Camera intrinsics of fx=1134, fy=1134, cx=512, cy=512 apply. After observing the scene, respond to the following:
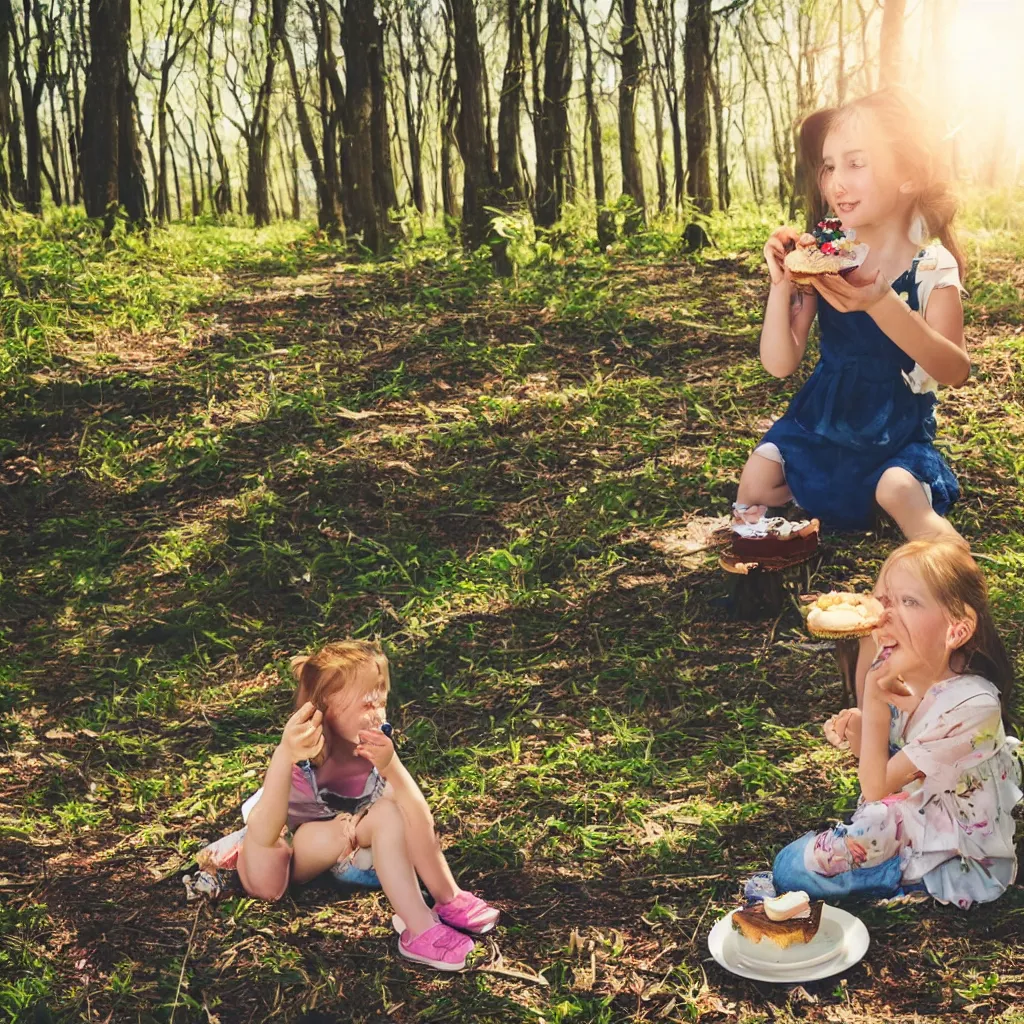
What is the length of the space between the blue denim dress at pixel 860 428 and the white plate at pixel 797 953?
1344mm

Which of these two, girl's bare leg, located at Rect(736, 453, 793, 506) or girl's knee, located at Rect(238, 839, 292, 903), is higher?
girl's bare leg, located at Rect(736, 453, 793, 506)

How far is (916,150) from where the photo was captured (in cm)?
337

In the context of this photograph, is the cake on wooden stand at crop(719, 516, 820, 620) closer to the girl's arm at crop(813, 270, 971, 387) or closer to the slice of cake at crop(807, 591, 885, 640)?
the girl's arm at crop(813, 270, 971, 387)

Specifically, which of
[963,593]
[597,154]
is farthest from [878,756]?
[597,154]

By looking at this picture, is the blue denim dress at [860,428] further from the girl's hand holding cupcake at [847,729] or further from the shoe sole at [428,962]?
the shoe sole at [428,962]

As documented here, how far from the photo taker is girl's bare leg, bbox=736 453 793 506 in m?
3.82

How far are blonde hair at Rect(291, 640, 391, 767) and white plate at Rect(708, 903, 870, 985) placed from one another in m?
1.08

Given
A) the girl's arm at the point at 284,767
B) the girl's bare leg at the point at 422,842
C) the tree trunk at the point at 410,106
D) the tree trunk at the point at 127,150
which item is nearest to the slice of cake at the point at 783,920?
the girl's bare leg at the point at 422,842

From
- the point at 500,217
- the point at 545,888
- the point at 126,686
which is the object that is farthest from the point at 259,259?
the point at 545,888

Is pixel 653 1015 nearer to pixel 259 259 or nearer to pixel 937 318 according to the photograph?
pixel 937 318

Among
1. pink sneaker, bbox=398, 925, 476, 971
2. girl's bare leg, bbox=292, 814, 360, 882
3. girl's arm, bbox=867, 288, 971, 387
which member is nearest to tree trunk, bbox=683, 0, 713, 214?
girl's arm, bbox=867, 288, 971, 387

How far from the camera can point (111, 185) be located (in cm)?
942

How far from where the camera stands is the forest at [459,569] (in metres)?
3.01

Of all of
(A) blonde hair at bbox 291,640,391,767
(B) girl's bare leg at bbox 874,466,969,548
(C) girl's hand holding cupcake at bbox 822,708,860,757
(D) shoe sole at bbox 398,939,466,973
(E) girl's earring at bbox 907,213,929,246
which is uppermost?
(E) girl's earring at bbox 907,213,929,246
